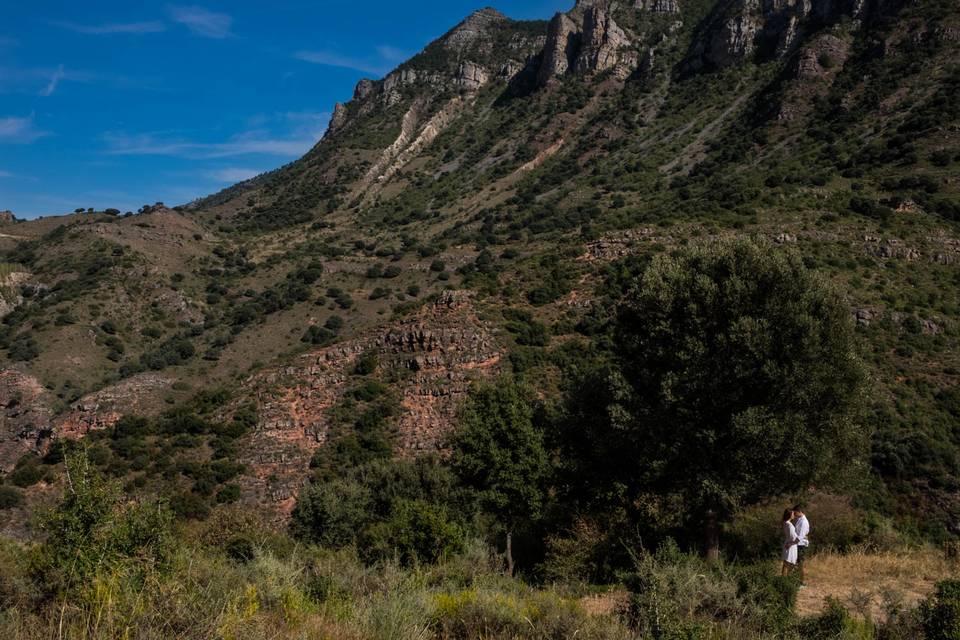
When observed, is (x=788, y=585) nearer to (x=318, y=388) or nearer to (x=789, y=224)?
(x=318, y=388)

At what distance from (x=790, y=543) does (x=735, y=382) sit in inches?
112

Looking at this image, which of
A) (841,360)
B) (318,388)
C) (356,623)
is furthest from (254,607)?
(318,388)

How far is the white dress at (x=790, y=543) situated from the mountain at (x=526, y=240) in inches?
174

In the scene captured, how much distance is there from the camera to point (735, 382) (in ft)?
34.1

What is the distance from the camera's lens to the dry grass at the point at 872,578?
767 centimetres

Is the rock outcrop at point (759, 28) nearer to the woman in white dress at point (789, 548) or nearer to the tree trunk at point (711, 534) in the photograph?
the tree trunk at point (711, 534)

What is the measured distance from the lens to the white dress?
29.2 ft

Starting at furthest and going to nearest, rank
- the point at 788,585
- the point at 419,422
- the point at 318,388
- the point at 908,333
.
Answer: the point at 318,388
the point at 419,422
the point at 908,333
the point at 788,585

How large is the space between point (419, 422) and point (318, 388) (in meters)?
6.65

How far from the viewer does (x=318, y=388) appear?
30547 mm

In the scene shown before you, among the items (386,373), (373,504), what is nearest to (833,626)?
(373,504)

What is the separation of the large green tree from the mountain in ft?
6.28

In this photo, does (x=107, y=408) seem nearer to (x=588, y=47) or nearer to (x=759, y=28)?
(x=759, y=28)

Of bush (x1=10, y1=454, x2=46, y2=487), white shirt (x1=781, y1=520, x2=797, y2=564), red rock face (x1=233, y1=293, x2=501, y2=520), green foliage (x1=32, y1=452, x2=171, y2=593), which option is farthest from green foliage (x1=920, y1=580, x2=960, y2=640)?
bush (x1=10, y1=454, x2=46, y2=487)
